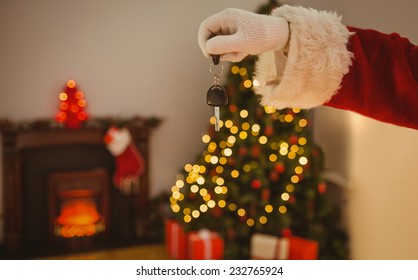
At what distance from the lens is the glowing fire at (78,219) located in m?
2.72

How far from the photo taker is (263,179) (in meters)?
2.24

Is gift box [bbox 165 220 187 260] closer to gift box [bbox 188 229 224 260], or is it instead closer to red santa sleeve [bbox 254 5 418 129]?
gift box [bbox 188 229 224 260]

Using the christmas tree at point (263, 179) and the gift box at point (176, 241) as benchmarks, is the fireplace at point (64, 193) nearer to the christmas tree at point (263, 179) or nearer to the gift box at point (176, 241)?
the gift box at point (176, 241)

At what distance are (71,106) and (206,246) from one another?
4.03ft

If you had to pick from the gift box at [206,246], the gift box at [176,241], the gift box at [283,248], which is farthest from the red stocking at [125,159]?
the gift box at [283,248]

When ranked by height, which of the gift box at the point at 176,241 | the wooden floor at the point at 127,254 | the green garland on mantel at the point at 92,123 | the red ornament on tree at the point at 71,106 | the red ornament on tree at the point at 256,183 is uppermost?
the red ornament on tree at the point at 71,106

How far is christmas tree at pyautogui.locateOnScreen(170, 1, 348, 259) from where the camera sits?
2248 mm

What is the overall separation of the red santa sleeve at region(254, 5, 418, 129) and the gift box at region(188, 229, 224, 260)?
173cm

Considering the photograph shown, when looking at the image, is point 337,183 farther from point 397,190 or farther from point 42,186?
point 42,186

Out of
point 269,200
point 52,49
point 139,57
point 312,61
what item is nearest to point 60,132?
point 52,49

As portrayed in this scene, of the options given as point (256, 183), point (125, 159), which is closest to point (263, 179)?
point (256, 183)

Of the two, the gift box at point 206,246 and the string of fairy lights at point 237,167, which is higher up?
the string of fairy lights at point 237,167

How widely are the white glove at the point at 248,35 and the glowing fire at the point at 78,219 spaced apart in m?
2.29

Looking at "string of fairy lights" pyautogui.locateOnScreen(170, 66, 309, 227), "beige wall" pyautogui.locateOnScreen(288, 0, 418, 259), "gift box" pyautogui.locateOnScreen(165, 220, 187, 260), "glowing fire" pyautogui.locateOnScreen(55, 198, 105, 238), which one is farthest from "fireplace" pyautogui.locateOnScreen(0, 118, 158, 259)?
"beige wall" pyautogui.locateOnScreen(288, 0, 418, 259)
